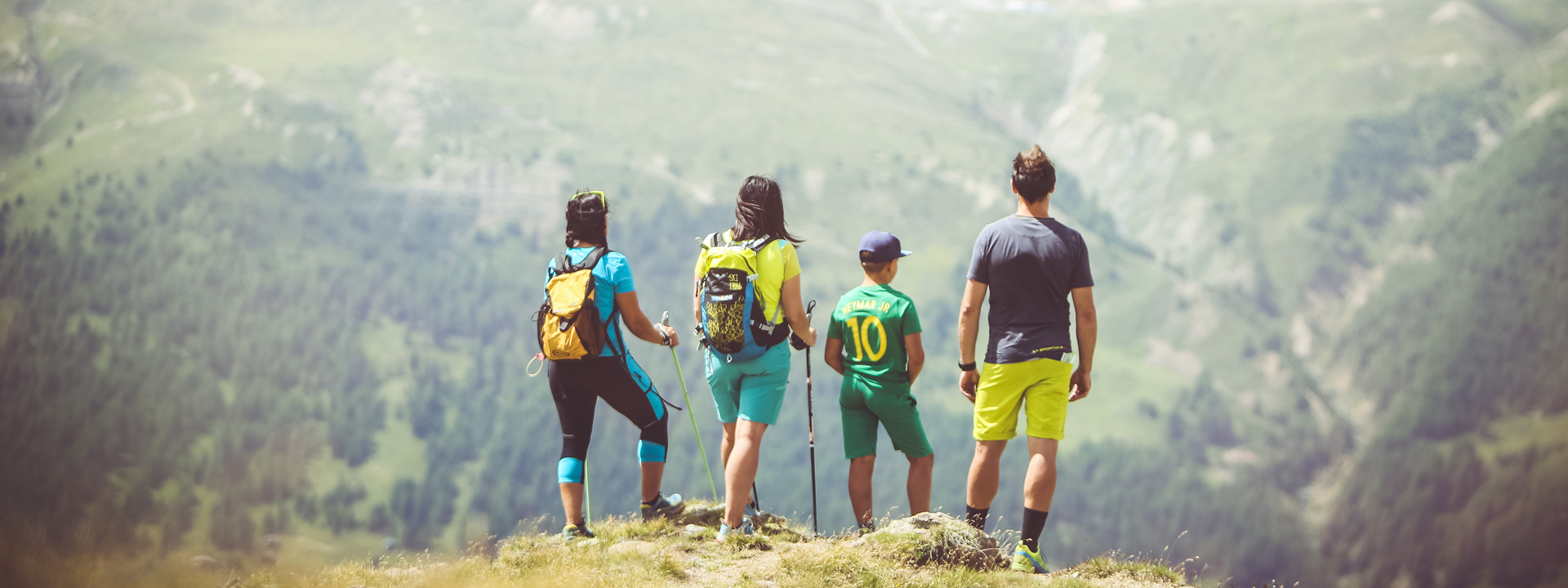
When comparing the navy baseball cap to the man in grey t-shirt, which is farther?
the navy baseball cap

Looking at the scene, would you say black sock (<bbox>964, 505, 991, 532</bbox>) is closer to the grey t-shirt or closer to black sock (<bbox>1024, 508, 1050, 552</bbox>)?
black sock (<bbox>1024, 508, 1050, 552</bbox>)

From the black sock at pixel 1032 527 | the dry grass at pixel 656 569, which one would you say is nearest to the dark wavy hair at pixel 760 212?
the dry grass at pixel 656 569

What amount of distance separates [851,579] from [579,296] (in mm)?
3014

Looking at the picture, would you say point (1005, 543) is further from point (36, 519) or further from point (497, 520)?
point (497, 520)

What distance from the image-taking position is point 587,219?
8.73 metres

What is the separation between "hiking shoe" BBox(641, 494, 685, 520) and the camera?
1041 cm

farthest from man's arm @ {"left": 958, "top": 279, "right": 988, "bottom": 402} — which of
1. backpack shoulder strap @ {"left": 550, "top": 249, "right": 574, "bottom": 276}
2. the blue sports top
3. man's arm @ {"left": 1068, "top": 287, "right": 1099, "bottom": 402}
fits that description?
backpack shoulder strap @ {"left": 550, "top": 249, "right": 574, "bottom": 276}

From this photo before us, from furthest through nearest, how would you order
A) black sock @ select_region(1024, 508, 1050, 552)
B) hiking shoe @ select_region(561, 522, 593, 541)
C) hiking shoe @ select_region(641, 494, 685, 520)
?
1. hiking shoe @ select_region(641, 494, 685, 520)
2. hiking shoe @ select_region(561, 522, 593, 541)
3. black sock @ select_region(1024, 508, 1050, 552)

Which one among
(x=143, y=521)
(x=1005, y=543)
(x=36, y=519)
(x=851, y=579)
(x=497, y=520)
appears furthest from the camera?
(x=497, y=520)

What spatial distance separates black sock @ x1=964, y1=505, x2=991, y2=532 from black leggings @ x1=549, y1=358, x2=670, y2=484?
2.54 m

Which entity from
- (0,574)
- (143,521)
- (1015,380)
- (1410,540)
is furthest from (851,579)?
(1410,540)

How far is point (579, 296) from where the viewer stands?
28.3 ft

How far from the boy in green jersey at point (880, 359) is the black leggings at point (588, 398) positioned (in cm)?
159

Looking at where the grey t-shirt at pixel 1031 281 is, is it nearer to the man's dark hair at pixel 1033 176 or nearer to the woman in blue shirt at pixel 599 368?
the man's dark hair at pixel 1033 176
